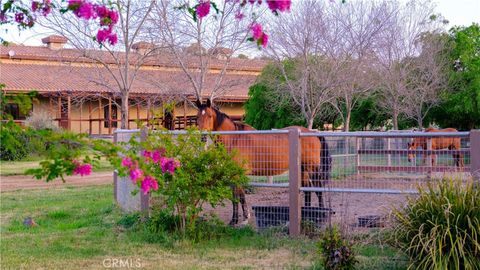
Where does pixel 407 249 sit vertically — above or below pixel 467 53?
below

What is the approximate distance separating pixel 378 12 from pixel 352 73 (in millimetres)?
2730

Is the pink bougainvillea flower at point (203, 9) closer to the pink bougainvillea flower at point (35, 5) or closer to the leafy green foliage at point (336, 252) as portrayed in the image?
the pink bougainvillea flower at point (35, 5)

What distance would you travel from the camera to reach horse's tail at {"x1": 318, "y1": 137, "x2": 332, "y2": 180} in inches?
370

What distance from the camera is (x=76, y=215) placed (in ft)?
37.1

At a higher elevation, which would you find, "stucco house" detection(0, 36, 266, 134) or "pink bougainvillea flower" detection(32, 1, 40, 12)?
"stucco house" detection(0, 36, 266, 134)

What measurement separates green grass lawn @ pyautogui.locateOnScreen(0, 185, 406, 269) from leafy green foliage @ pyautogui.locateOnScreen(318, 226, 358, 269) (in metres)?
0.33

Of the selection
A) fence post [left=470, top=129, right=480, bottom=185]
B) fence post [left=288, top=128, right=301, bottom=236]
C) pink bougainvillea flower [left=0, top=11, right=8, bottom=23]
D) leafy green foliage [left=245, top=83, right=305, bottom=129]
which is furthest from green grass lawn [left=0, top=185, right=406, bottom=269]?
leafy green foliage [left=245, top=83, right=305, bottom=129]

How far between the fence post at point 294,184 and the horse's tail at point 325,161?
0.79 m

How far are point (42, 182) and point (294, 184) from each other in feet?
41.2

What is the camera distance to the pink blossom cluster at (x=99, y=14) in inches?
150

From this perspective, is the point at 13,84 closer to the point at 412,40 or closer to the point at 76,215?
the point at 412,40

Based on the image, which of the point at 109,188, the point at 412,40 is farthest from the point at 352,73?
the point at 109,188

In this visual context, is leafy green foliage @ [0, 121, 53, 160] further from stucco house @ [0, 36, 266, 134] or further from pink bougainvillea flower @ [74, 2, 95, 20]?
stucco house @ [0, 36, 266, 134]

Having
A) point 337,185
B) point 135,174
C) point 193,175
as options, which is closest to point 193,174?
point 193,175
